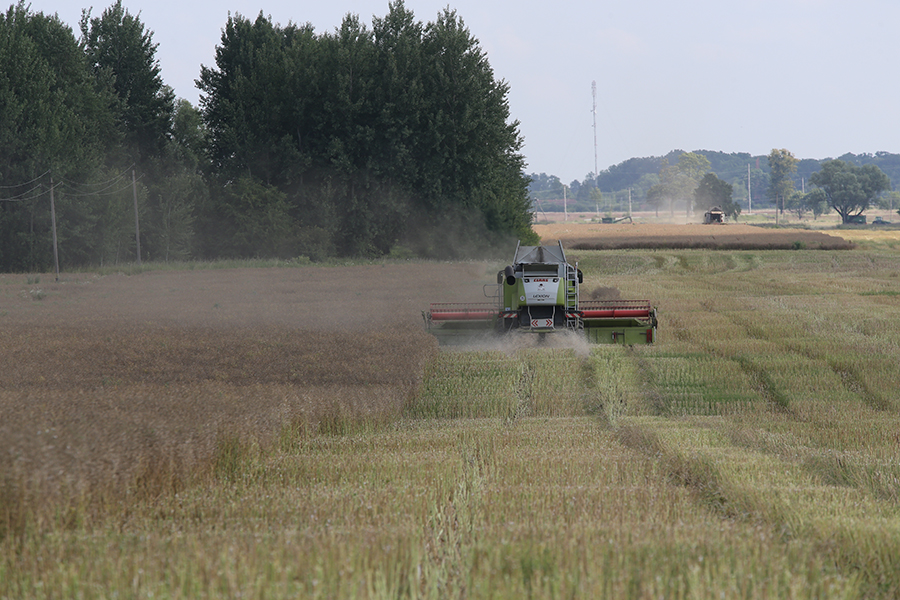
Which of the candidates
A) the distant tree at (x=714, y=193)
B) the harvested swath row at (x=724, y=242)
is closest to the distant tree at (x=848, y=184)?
the distant tree at (x=714, y=193)

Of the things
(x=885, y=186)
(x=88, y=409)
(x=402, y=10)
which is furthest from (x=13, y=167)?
(x=885, y=186)

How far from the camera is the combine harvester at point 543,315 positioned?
20641 millimetres

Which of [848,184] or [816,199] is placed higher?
[848,184]

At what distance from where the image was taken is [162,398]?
384 inches

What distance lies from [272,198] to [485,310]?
132ft

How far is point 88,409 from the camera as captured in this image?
8359mm

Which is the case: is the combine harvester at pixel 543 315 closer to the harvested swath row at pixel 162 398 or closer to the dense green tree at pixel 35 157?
the harvested swath row at pixel 162 398

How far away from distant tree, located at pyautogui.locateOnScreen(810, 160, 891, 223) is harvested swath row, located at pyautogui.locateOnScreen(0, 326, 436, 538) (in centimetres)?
16150

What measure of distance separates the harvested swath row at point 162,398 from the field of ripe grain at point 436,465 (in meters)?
0.03

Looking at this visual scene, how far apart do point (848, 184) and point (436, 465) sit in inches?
6764

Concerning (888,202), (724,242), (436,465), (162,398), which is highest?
(888,202)

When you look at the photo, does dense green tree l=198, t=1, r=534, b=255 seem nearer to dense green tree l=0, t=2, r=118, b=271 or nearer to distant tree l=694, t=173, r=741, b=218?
dense green tree l=0, t=2, r=118, b=271

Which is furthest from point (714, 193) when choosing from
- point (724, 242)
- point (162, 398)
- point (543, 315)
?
point (162, 398)

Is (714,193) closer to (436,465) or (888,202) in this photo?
(888,202)
